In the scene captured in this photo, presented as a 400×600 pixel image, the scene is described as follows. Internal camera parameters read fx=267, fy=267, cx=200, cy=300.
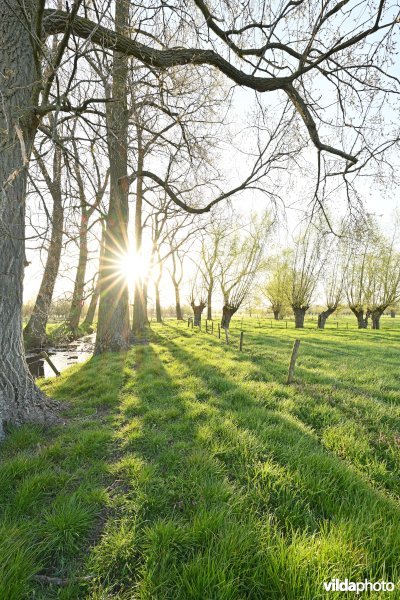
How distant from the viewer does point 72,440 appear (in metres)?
3.47

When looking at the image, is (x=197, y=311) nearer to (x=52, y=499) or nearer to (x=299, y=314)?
(x=299, y=314)

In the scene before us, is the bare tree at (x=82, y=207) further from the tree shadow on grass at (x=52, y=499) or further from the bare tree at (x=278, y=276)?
the bare tree at (x=278, y=276)

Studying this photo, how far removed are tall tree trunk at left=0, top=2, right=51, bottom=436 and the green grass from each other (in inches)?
17.7

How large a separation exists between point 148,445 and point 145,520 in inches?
50.9

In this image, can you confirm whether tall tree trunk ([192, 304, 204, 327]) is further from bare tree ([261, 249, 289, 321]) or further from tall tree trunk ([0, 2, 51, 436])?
tall tree trunk ([0, 2, 51, 436])

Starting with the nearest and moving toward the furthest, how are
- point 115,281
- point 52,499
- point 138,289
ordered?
point 52,499
point 115,281
point 138,289

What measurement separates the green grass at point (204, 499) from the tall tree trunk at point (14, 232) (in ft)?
1.47

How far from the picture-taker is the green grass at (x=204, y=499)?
65.1 inches

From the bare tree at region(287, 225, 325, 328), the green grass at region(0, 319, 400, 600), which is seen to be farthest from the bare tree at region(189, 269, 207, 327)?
the green grass at region(0, 319, 400, 600)

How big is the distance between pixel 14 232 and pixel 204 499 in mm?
3838

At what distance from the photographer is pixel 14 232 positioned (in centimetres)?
355

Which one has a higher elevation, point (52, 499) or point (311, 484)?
point (311, 484)

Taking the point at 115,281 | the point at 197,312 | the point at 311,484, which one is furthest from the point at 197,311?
the point at 311,484

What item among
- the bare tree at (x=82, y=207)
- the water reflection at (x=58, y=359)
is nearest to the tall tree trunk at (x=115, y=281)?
the water reflection at (x=58, y=359)
